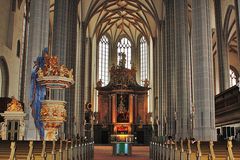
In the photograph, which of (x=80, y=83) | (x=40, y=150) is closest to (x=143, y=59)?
(x=80, y=83)

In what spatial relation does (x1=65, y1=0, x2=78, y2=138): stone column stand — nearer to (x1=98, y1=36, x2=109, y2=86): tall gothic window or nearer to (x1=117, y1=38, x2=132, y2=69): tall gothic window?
(x1=98, y1=36, x2=109, y2=86): tall gothic window

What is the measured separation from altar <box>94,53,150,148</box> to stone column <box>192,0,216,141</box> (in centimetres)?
2237

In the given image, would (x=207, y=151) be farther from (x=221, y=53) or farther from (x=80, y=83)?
(x=80, y=83)

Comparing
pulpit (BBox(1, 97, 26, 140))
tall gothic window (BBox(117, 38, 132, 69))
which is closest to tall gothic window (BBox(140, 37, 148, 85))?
tall gothic window (BBox(117, 38, 132, 69))

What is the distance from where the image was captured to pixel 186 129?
1844 cm

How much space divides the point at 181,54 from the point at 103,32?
20.8 metres

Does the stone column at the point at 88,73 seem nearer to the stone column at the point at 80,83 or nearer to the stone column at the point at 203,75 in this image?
the stone column at the point at 80,83

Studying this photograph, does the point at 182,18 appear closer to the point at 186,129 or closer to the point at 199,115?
the point at 186,129

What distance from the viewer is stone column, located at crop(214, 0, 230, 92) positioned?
20.2 metres

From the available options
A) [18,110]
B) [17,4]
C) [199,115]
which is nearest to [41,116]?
[18,110]

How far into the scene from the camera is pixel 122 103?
36844 millimetres

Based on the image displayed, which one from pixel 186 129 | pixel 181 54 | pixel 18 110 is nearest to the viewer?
pixel 18 110

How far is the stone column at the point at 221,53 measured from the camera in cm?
2023

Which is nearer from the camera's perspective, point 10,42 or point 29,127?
point 29,127
